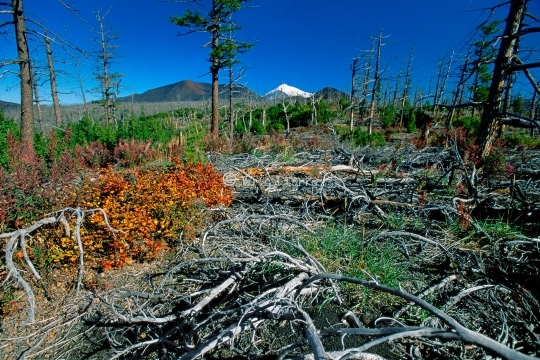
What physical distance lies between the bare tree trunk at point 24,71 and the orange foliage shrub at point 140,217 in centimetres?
560

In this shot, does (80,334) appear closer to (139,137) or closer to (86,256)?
(86,256)

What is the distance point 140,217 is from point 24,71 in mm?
8128

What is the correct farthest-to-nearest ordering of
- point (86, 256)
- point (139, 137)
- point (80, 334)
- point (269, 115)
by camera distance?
1. point (269, 115)
2. point (139, 137)
3. point (86, 256)
4. point (80, 334)

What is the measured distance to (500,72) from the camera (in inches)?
211

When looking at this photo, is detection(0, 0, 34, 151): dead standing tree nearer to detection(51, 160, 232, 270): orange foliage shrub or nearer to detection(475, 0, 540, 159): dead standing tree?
detection(51, 160, 232, 270): orange foliage shrub

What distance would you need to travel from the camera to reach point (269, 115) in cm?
3047

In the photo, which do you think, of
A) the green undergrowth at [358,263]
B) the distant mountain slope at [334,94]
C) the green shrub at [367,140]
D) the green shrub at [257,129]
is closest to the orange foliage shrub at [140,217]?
the green undergrowth at [358,263]

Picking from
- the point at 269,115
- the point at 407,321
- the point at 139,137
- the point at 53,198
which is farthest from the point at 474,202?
the point at 269,115

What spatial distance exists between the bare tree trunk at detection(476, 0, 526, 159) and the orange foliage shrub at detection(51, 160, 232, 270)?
554cm

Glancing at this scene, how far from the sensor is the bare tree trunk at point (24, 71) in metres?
7.86

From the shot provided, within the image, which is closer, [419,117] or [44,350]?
[44,350]

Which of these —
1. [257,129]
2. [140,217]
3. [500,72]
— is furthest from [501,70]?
[257,129]

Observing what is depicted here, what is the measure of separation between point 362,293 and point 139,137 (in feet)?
40.3

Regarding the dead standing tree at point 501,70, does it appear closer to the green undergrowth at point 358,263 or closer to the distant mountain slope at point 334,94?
the green undergrowth at point 358,263
